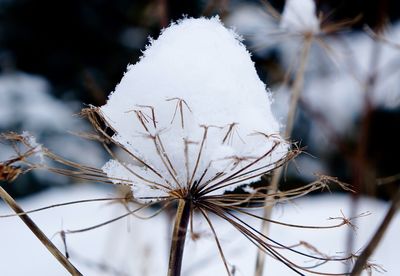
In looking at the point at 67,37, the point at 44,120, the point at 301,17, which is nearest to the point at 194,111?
the point at 301,17

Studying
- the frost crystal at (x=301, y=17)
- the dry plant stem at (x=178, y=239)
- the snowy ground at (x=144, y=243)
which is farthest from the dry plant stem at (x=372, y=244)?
the snowy ground at (x=144, y=243)

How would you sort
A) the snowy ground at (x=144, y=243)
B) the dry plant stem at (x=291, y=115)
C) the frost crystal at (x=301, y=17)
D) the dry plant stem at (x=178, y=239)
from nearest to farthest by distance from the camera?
the dry plant stem at (x=178, y=239) → the dry plant stem at (x=291, y=115) → the frost crystal at (x=301, y=17) → the snowy ground at (x=144, y=243)

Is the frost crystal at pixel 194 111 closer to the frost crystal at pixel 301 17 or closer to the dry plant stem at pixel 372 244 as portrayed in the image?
the dry plant stem at pixel 372 244

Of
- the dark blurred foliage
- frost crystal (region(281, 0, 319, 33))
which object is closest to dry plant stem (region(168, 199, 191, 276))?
frost crystal (region(281, 0, 319, 33))

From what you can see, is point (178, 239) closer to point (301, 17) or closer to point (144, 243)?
point (301, 17)

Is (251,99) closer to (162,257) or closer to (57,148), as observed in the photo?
(162,257)

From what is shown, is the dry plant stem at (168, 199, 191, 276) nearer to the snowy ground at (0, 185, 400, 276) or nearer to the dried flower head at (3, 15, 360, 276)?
the dried flower head at (3, 15, 360, 276)
